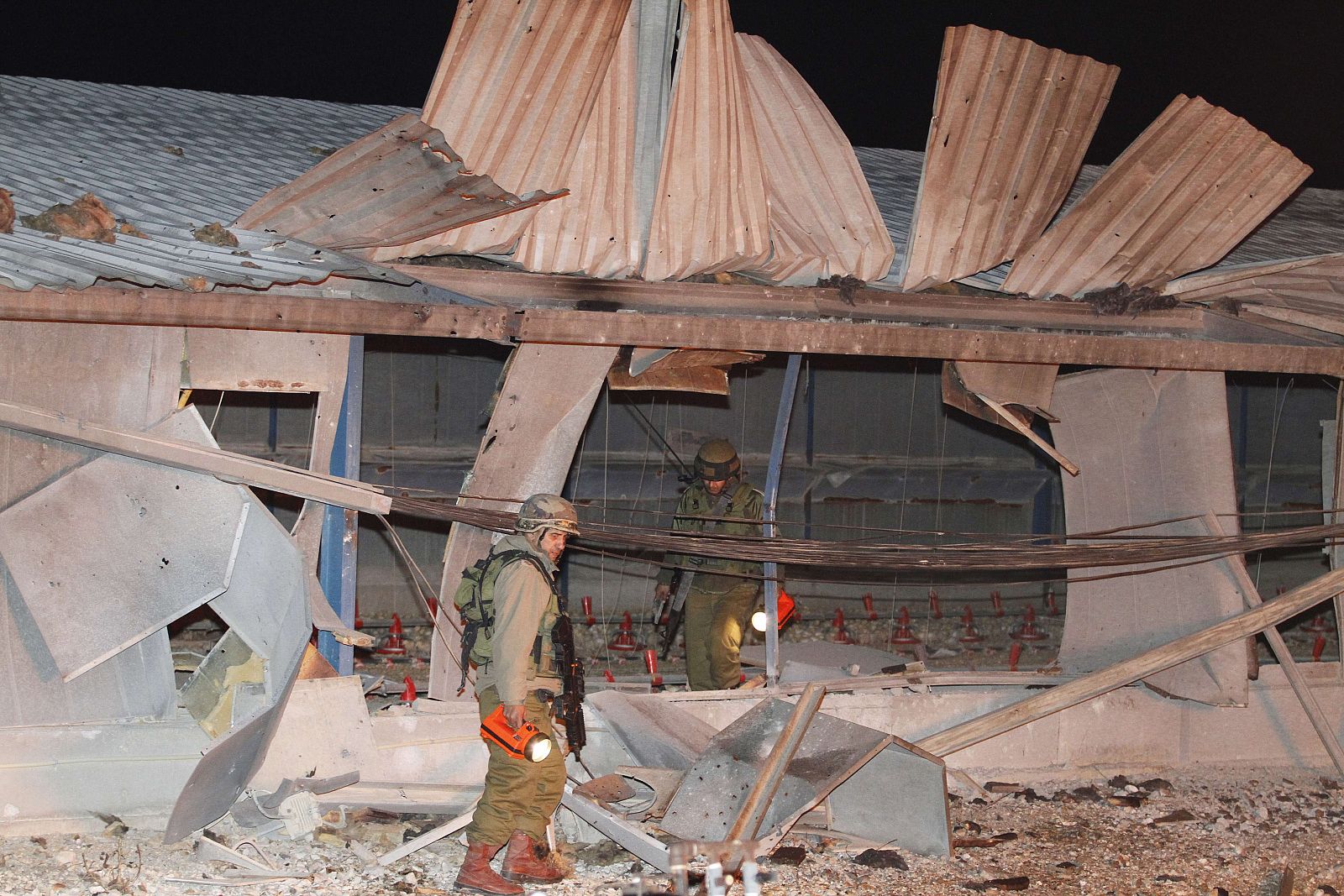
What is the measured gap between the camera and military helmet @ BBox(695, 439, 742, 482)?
26.2 ft

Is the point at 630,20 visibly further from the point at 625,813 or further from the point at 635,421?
the point at 635,421

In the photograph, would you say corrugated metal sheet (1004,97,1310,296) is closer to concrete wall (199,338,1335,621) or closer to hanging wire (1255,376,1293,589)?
hanging wire (1255,376,1293,589)

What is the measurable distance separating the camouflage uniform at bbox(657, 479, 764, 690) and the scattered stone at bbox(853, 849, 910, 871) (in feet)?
6.12

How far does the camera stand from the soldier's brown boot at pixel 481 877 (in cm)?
538

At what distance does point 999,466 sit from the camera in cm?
1329

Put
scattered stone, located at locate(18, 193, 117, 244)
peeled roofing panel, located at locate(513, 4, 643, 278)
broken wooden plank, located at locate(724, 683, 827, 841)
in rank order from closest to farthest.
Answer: broken wooden plank, located at locate(724, 683, 827, 841)
scattered stone, located at locate(18, 193, 117, 244)
peeled roofing panel, located at locate(513, 4, 643, 278)

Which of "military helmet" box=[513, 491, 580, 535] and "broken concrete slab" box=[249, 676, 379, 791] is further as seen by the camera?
"broken concrete slab" box=[249, 676, 379, 791]

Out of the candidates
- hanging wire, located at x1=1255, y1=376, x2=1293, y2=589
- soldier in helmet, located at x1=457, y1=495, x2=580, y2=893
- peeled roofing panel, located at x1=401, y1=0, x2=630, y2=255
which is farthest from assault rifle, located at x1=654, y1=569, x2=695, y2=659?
hanging wire, located at x1=1255, y1=376, x2=1293, y2=589

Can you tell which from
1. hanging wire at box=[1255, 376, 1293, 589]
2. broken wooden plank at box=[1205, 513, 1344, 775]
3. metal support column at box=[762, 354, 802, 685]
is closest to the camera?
metal support column at box=[762, 354, 802, 685]

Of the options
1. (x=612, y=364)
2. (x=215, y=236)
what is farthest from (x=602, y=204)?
(x=215, y=236)

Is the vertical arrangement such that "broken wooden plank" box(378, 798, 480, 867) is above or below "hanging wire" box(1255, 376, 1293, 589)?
below

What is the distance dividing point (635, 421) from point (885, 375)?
8.86 ft

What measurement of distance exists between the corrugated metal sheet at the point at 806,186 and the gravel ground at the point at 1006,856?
115 inches

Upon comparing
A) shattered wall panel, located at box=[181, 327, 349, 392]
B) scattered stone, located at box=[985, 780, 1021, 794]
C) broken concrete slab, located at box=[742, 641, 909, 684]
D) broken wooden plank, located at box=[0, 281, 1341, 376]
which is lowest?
scattered stone, located at box=[985, 780, 1021, 794]
